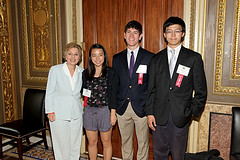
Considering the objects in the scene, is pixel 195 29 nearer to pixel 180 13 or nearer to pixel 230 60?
Result: pixel 180 13

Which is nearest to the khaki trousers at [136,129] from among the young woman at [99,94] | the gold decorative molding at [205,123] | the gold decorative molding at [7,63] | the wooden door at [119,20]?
the young woman at [99,94]

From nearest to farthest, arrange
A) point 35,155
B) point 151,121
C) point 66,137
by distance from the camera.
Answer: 1. point 151,121
2. point 66,137
3. point 35,155

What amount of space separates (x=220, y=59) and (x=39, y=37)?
97.6 inches

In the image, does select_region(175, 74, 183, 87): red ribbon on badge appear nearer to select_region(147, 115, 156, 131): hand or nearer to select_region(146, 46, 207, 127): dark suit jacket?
select_region(146, 46, 207, 127): dark suit jacket

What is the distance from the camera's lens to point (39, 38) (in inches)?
122

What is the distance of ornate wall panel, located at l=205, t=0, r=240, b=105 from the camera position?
2020mm

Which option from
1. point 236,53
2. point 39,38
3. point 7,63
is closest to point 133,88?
point 236,53

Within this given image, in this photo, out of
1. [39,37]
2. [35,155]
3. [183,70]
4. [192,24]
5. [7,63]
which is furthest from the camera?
[7,63]

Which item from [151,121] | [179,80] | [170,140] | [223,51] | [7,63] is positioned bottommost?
[170,140]

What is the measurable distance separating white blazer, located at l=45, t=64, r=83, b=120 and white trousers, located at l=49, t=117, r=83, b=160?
0.09 meters

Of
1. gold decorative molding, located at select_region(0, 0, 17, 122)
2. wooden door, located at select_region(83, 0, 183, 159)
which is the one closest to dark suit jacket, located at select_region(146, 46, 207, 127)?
wooden door, located at select_region(83, 0, 183, 159)

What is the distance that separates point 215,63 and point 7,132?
Result: 8.71ft

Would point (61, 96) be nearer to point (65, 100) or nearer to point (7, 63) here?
point (65, 100)

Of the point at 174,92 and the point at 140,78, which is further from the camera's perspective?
the point at 140,78
